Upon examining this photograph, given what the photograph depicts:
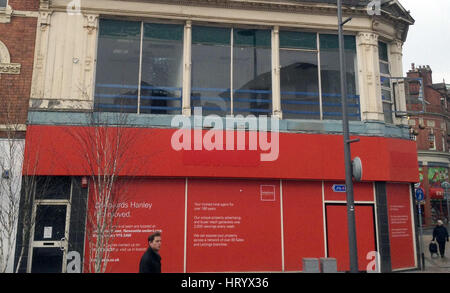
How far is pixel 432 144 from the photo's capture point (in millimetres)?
39250

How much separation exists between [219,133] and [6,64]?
25.4ft

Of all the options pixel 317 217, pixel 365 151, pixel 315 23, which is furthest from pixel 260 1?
pixel 317 217

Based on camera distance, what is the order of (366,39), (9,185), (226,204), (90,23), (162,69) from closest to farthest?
(9,185), (226,204), (90,23), (162,69), (366,39)

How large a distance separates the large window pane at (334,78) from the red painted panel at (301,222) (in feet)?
10.1

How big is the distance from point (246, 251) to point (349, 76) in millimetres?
8160

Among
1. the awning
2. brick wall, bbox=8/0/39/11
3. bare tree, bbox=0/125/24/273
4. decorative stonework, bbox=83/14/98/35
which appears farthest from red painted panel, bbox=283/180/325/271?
the awning


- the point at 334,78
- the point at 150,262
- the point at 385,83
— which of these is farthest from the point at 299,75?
the point at 150,262

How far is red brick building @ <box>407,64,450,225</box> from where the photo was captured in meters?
36.6

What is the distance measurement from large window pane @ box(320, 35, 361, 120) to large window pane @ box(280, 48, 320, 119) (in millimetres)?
343

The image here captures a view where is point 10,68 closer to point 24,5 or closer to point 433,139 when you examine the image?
point 24,5

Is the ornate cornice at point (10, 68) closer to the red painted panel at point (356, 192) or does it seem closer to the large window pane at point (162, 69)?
the large window pane at point (162, 69)

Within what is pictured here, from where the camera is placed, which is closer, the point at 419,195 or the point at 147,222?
the point at 147,222

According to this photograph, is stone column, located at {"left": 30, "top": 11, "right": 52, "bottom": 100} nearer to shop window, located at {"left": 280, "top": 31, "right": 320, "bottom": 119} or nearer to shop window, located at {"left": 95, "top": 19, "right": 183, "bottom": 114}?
shop window, located at {"left": 95, "top": 19, "right": 183, "bottom": 114}
